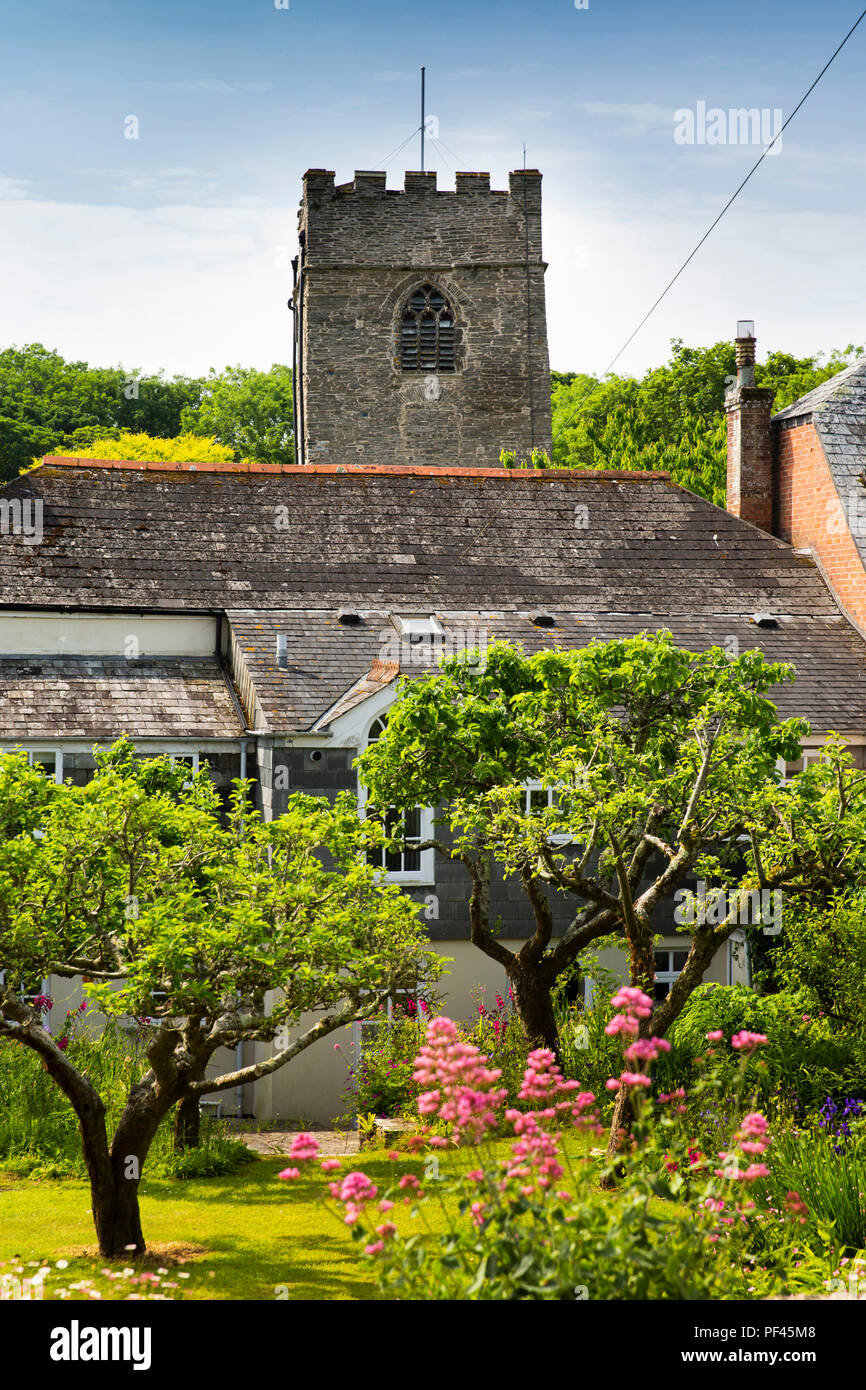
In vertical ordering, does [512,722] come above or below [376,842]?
above

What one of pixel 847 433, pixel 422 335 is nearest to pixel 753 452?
pixel 847 433

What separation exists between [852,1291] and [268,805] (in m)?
12.6

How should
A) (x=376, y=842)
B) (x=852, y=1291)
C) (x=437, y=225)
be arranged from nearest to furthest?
1. (x=852, y=1291)
2. (x=376, y=842)
3. (x=437, y=225)

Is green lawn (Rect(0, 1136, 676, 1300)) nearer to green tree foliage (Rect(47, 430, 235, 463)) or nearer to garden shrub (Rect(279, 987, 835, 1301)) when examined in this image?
garden shrub (Rect(279, 987, 835, 1301))

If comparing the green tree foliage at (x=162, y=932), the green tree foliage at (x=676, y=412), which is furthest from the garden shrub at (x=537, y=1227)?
the green tree foliage at (x=676, y=412)

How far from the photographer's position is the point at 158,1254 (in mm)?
11523

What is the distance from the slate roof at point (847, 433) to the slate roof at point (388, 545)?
154 centimetres

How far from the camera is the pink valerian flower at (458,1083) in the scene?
6164mm

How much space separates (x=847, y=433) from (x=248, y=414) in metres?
55.2

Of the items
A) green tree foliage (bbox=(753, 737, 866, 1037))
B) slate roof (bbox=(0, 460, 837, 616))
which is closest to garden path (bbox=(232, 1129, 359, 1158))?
green tree foliage (bbox=(753, 737, 866, 1037))

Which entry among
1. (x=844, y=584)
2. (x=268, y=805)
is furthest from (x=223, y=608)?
(x=844, y=584)

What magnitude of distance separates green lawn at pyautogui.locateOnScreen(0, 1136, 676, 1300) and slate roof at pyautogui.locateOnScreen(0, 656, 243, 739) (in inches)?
278

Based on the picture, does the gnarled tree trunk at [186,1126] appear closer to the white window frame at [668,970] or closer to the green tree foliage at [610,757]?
the green tree foliage at [610,757]

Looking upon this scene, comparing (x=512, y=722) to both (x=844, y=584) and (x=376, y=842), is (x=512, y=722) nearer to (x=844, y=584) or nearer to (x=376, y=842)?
(x=376, y=842)
